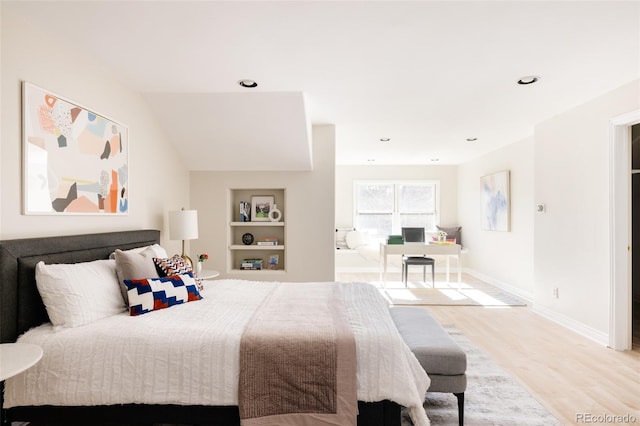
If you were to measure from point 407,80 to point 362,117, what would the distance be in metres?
1.13

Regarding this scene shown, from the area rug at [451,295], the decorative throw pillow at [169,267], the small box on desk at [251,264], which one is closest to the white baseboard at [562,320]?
the area rug at [451,295]

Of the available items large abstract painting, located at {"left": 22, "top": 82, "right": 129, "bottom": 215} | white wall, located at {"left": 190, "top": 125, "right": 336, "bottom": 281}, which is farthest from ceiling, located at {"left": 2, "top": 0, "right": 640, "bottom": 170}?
large abstract painting, located at {"left": 22, "top": 82, "right": 129, "bottom": 215}

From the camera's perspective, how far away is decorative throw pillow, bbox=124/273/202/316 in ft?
7.40

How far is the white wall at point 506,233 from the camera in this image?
17.5 feet

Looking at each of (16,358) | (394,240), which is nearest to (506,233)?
(394,240)

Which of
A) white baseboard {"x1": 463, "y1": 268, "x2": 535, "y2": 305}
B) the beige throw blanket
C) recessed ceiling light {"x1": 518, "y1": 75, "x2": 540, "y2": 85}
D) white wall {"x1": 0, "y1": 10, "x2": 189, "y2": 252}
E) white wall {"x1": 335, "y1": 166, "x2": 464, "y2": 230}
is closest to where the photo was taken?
the beige throw blanket

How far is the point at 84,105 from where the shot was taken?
107 inches

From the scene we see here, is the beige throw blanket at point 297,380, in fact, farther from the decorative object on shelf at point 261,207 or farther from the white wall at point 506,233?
the white wall at point 506,233

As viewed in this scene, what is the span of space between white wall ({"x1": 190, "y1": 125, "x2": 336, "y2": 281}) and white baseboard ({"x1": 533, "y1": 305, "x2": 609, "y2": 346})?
2.59 m

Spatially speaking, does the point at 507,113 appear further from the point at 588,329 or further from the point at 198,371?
the point at 198,371

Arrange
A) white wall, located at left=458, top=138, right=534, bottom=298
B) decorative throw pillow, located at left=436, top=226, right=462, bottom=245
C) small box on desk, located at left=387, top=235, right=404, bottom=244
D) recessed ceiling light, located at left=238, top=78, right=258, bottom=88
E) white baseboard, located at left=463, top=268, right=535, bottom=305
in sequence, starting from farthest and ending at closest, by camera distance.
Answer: decorative throw pillow, located at left=436, top=226, right=462, bottom=245 → small box on desk, located at left=387, top=235, right=404, bottom=244 → white wall, located at left=458, top=138, right=534, bottom=298 → white baseboard, located at left=463, top=268, right=535, bottom=305 → recessed ceiling light, located at left=238, top=78, right=258, bottom=88

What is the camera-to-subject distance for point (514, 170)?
223 inches

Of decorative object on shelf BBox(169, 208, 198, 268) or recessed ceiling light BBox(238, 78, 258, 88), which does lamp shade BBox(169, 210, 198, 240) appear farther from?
recessed ceiling light BBox(238, 78, 258, 88)

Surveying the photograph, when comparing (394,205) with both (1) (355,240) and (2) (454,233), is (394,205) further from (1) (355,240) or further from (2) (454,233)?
(2) (454,233)
